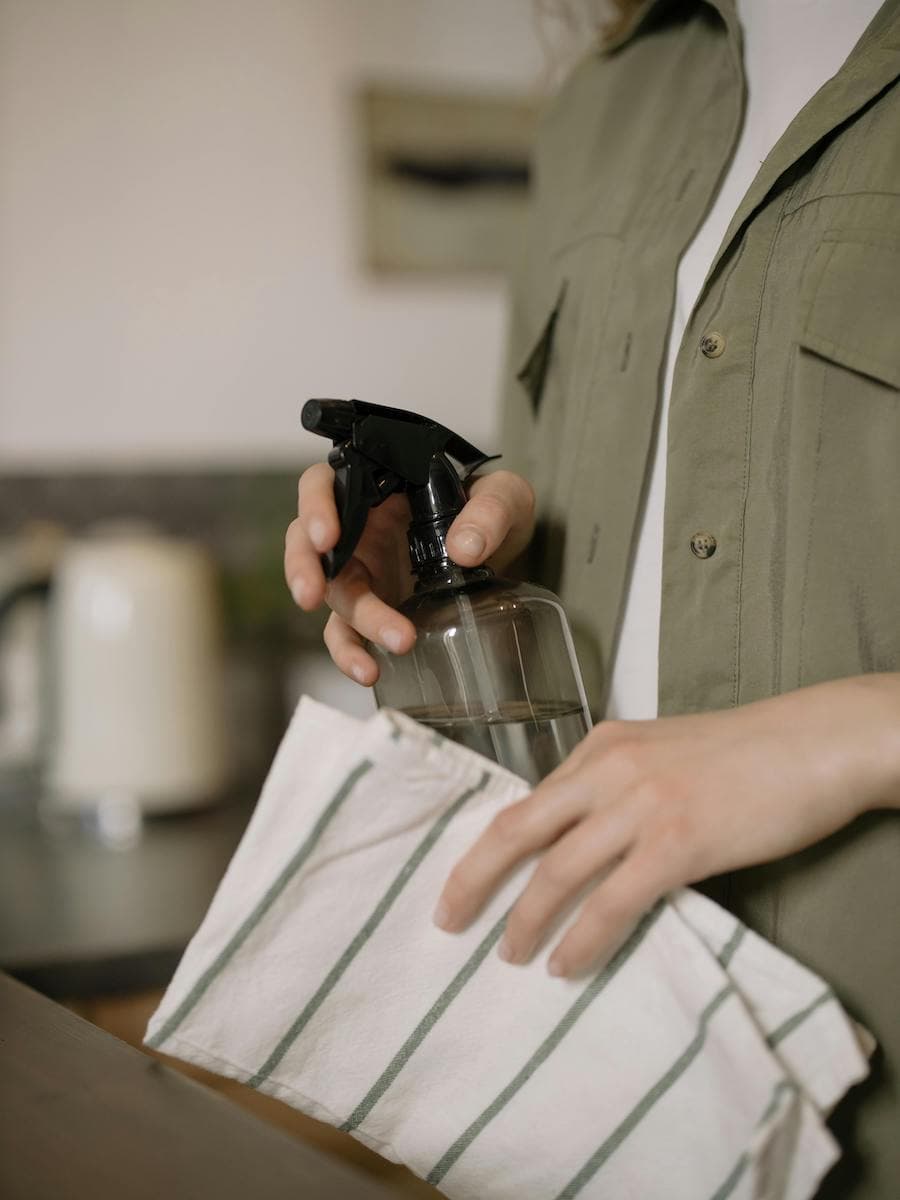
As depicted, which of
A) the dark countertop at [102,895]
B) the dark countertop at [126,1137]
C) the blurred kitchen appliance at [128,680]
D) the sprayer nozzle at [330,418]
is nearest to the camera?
the dark countertop at [126,1137]

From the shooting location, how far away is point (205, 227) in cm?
135

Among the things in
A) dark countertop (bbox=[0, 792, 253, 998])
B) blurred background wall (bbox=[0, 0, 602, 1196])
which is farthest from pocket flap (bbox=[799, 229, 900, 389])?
blurred background wall (bbox=[0, 0, 602, 1196])

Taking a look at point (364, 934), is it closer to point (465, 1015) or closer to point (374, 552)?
point (465, 1015)

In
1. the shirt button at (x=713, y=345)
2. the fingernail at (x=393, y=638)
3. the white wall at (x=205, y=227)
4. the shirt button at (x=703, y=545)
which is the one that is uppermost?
the white wall at (x=205, y=227)

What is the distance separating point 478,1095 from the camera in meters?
0.40

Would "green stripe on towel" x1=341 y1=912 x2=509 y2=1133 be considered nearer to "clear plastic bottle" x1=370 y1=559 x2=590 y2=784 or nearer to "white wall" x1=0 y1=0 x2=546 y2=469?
"clear plastic bottle" x1=370 y1=559 x2=590 y2=784

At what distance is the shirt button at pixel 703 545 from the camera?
1.63 feet

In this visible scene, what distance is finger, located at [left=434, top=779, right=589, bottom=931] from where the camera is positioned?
371 millimetres

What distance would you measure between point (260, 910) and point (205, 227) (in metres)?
1.13

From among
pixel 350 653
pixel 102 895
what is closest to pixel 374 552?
pixel 350 653

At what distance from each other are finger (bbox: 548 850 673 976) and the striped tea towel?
0.02m

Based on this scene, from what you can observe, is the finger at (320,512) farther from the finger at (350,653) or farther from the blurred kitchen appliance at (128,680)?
the blurred kitchen appliance at (128,680)

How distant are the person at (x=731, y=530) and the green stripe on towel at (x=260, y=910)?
1.9 inches

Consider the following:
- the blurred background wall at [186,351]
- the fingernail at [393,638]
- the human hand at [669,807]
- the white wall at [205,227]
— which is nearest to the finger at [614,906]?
the human hand at [669,807]
